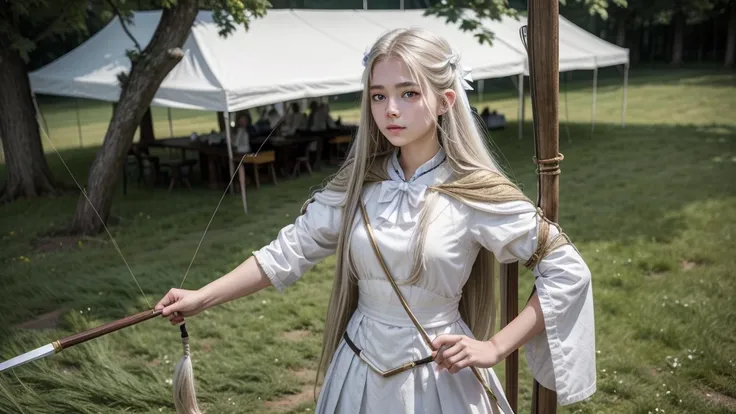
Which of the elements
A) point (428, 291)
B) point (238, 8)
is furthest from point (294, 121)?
point (428, 291)

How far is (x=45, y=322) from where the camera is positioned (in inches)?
198

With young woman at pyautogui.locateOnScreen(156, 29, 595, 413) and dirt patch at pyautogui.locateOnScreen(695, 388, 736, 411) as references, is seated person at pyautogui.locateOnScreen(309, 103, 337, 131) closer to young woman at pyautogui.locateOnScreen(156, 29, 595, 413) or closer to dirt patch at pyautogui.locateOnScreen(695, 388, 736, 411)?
dirt patch at pyautogui.locateOnScreen(695, 388, 736, 411)

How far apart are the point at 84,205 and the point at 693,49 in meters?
37.4

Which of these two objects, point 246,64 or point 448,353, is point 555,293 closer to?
point 448,353

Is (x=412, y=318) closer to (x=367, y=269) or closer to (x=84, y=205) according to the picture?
(x=367, y=269)

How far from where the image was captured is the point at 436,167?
1.93 metres

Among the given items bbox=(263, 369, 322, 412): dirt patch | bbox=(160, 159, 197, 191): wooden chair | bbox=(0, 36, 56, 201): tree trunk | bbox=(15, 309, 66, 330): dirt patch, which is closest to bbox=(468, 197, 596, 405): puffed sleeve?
bbox=(263, 369, 322, 412): dirt patch

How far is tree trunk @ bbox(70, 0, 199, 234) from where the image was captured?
736cm

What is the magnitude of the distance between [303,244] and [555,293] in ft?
2.50

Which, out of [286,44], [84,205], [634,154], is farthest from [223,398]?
[634,154]

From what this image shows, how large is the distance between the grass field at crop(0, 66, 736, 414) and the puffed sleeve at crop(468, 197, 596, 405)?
3.37 ft

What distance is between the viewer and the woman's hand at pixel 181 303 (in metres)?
1.84

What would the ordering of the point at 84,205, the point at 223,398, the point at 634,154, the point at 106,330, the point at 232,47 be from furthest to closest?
the point at 634,154 → the point at 232,47 → the point at 84,205 → the point at 223,398 → the point at 106,330

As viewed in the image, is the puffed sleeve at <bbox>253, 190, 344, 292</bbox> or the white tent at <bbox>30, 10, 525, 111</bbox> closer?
the puffed sleeve at <bbox>253, 190, 344, 292</bbox>
